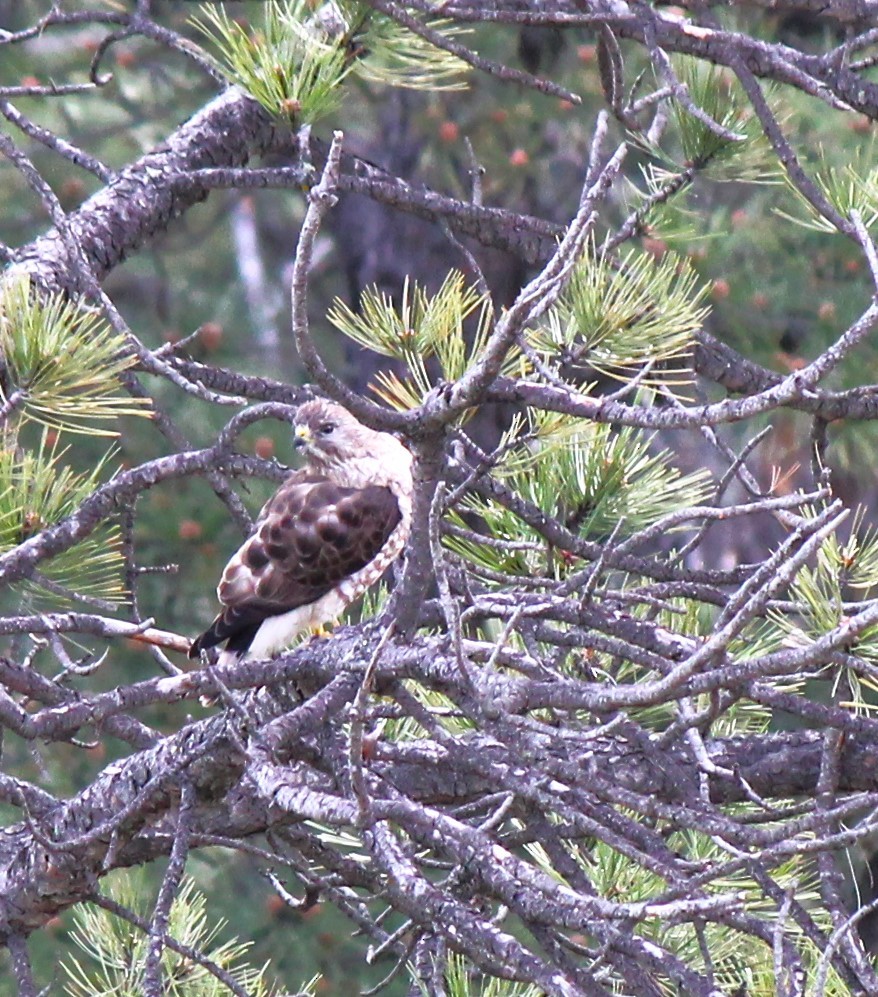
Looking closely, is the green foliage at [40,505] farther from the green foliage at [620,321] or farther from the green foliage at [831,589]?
the green foliage at [831,589]

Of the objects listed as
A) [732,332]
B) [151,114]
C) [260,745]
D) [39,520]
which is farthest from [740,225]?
[260,745]

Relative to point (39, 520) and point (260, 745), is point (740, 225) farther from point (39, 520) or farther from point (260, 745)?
point (260, 745)

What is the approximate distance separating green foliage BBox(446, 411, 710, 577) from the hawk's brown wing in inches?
32.4

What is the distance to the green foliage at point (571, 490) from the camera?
311 cm

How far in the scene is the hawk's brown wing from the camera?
4.02m

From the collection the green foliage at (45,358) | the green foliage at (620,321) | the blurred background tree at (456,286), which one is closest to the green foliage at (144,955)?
the blurred background tree at (456,286)

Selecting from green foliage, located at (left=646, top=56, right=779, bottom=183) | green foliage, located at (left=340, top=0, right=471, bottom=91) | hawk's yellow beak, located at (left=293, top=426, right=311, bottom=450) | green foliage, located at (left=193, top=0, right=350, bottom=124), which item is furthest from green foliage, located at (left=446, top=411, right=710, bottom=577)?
hawk's yellow beak, located at (left=293, top=426, right=311, bottom=450)

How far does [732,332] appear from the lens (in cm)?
619

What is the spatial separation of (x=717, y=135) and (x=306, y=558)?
1.53m

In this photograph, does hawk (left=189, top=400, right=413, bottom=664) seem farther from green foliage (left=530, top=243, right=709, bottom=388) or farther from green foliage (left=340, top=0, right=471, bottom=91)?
green foliage (left=530, top=243, right=709, bottom=388)

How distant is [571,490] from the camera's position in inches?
124

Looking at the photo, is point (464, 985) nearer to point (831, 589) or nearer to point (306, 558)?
point (831, 589)

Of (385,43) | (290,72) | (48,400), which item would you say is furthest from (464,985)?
(385,43)

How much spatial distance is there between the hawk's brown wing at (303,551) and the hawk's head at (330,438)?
0.21 metres
